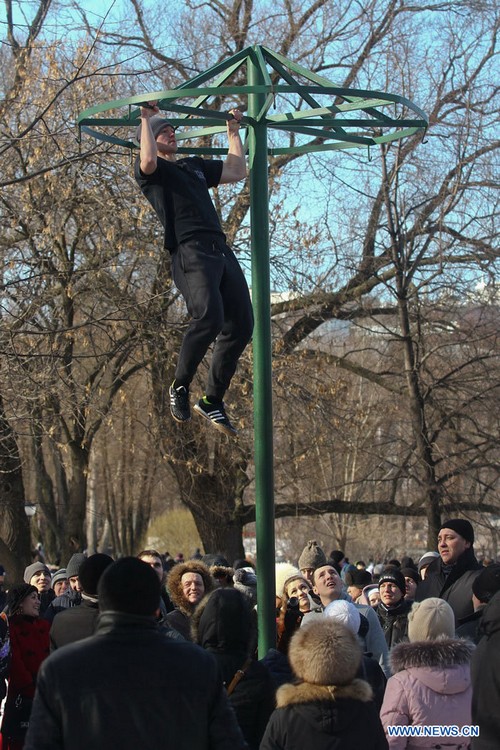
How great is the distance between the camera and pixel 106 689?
2924mm

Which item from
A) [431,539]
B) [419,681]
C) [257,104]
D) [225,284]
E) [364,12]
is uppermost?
[364,12]

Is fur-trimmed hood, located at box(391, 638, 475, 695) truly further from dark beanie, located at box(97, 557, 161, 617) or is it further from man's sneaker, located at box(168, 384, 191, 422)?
man's sneaker, located at box(168, 384, 191, 422)

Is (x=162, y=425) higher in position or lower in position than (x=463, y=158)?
lower

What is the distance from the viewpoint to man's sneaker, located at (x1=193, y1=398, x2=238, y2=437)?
5.88 m

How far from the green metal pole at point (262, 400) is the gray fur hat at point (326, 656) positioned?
1.36m

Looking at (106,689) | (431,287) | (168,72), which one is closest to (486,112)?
(431,287)

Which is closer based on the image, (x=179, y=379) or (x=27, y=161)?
(x=179, y=379)

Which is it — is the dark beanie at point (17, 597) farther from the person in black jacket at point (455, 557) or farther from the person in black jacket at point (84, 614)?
the person in black jacket at point (455, 557)

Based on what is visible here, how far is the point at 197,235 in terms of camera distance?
555 centimetres

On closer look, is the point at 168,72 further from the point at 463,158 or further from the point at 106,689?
the point at 106,689

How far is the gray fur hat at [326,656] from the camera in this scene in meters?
3.83

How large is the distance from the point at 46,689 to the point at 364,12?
55.1ft

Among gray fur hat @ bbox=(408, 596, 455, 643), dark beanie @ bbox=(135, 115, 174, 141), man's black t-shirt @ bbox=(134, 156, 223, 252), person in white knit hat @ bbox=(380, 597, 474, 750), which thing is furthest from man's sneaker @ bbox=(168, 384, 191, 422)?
person in white knit hat @ bbox=(380, 597, 474, 750)

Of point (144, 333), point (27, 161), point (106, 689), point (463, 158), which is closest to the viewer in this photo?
point (106, 689)
